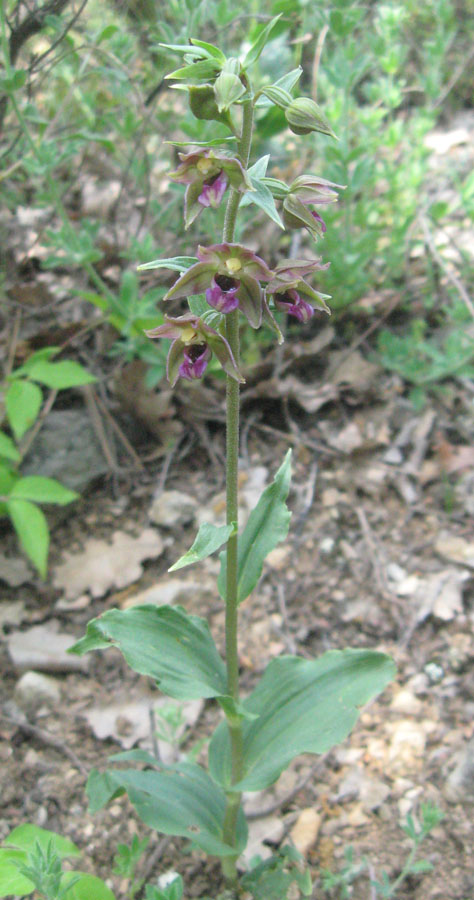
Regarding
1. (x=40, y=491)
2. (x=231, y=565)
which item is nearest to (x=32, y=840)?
(x=231, y=565)

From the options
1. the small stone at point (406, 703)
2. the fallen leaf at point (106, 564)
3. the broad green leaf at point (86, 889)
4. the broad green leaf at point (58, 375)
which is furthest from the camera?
the fallen leaf at point (106, 564)

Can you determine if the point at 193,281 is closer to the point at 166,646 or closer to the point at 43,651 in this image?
the point at 166,646

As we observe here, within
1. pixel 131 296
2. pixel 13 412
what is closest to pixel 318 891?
pixel 13 412

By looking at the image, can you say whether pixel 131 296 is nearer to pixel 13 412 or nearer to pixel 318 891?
pixel 13 412

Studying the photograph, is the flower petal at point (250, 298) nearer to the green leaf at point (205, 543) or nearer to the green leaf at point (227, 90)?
the green leaf at point (227, 90)

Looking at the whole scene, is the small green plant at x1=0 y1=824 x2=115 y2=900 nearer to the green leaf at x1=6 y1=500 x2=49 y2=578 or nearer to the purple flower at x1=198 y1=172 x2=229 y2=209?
the green leaf at x1=6 y1=500 x2=49 y2=578

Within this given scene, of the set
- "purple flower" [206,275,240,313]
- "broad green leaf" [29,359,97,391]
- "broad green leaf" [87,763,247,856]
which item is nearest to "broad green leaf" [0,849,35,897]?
"broad green leaf" [87,763,247,856]

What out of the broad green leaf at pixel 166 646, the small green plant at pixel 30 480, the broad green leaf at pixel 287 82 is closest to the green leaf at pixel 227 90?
the broad green leaf at pixel 287 82

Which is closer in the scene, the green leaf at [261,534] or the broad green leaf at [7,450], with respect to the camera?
the green leaf at [261,534]
